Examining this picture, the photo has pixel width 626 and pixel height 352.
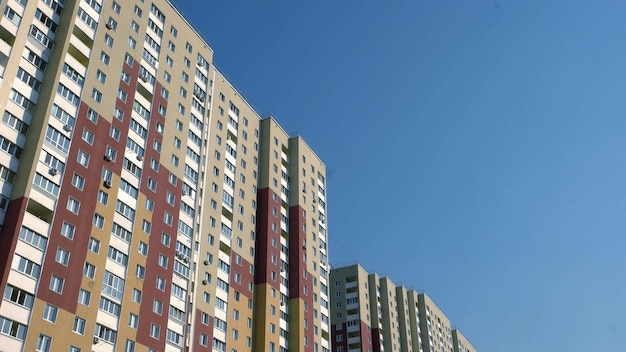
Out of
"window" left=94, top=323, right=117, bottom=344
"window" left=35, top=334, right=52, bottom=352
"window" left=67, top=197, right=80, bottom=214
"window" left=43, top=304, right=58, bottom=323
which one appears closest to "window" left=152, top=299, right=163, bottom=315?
"window" left=94, top=323, right=117, bottom=344

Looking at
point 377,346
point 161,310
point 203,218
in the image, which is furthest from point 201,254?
point 377,346

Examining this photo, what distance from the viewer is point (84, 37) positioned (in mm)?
52688

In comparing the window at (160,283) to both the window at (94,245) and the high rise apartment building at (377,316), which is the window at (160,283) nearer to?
the window at (94,245)

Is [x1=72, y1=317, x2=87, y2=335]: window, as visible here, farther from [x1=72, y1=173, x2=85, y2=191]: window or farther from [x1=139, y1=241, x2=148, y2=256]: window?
[x1=72, y1=173, x2=85, y2=191]: window

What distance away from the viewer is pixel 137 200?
2092 inches

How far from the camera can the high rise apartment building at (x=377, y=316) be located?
329ft

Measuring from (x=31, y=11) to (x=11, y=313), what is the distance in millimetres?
23116

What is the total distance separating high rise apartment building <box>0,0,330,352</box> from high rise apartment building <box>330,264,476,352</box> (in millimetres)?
23258

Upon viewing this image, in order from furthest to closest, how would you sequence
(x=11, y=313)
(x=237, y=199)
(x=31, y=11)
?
(x=237, y=199) → (x=31, y=11) → (x=11, y=313)

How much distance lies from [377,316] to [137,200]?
6254cm

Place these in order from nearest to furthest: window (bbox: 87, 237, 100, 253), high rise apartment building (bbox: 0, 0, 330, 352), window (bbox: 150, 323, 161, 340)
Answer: high rise apartment building (bbox: 0, 0, 330, 352)
window (bbox: 87, 237, 100, 253)
window (bbox: 150, 323, 161, 340)

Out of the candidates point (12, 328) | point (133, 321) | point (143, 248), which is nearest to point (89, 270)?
point (133, 321)

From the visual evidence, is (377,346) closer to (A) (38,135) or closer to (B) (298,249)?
(B) (298,249)

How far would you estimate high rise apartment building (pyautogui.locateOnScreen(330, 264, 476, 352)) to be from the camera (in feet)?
329
